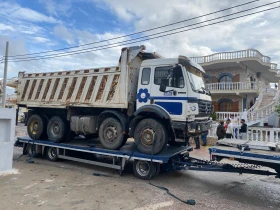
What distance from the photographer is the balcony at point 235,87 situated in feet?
70.4

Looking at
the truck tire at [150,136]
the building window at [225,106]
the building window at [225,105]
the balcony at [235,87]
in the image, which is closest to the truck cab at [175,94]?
the truck tire at [150,136]

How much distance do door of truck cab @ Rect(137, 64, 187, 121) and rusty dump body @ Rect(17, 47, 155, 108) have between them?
587 mm

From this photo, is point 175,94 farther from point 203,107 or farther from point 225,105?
point 225,105

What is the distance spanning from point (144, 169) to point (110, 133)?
1.63 meters

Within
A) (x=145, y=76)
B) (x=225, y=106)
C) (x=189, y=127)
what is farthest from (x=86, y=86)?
(x=225, y=106)

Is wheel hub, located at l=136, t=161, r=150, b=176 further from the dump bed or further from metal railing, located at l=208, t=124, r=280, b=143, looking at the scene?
metal railing, located at l=208, t=124, r=280, b=143

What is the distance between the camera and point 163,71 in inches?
284

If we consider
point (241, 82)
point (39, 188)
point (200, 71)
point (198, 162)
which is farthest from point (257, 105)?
point (39, 188)

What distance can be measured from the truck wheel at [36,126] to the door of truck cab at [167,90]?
4.68 meters

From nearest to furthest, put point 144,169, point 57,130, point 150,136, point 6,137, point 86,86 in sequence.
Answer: point 150,136 < point 144,169 < point 6,137 < point 86,86 < point 57,130

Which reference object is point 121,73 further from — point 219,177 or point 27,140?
point 27,140

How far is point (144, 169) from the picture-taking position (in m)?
7.25

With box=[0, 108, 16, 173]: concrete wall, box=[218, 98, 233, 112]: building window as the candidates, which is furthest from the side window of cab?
box=[218, 98, 233, 112]: building window

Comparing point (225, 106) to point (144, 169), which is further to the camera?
point (225, 106)
